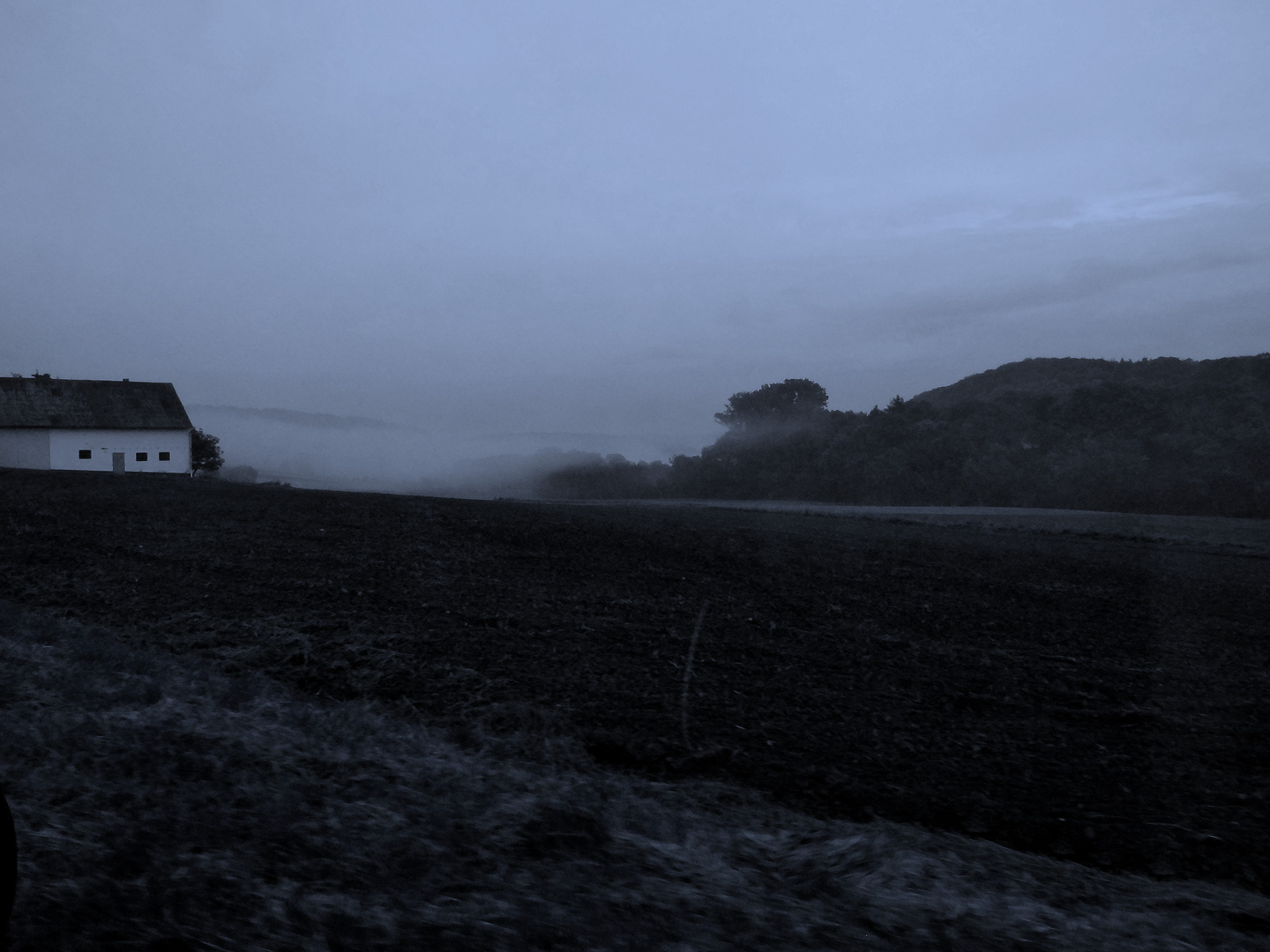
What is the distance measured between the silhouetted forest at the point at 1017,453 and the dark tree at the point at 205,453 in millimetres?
21805

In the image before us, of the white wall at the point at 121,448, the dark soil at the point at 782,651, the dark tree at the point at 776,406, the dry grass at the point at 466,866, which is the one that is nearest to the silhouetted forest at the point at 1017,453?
the dark tree at the point at 776,406

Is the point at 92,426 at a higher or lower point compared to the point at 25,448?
higher

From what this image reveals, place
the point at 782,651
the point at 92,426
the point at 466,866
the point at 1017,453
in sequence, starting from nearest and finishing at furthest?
the point at 466,866
the point at 782,651
the point at 92,426
the point at 1017,453

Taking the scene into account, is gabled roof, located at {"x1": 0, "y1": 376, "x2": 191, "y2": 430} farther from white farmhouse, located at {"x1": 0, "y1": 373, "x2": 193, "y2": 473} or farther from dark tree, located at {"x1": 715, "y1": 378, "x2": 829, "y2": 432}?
dark tree, located at {"x1": 715, "y1": 378, "x2": 829, "y2": 432}

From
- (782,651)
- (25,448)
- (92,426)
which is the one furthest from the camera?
(92,426)

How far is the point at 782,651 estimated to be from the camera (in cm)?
885

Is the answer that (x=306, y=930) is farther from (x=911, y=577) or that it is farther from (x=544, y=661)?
(x=911, y=577)

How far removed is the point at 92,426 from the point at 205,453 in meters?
14.8

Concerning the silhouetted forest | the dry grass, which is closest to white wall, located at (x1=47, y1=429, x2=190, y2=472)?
the silhouetted forest

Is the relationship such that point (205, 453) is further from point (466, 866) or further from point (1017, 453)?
point (466, 866)

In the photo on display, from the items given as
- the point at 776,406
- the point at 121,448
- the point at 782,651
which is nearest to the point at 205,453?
the point at 121,448

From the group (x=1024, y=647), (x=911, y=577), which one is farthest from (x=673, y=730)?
(x=911, y=577)

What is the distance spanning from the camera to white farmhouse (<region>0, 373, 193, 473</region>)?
42.8 m

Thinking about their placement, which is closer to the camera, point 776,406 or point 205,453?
point 205,453
